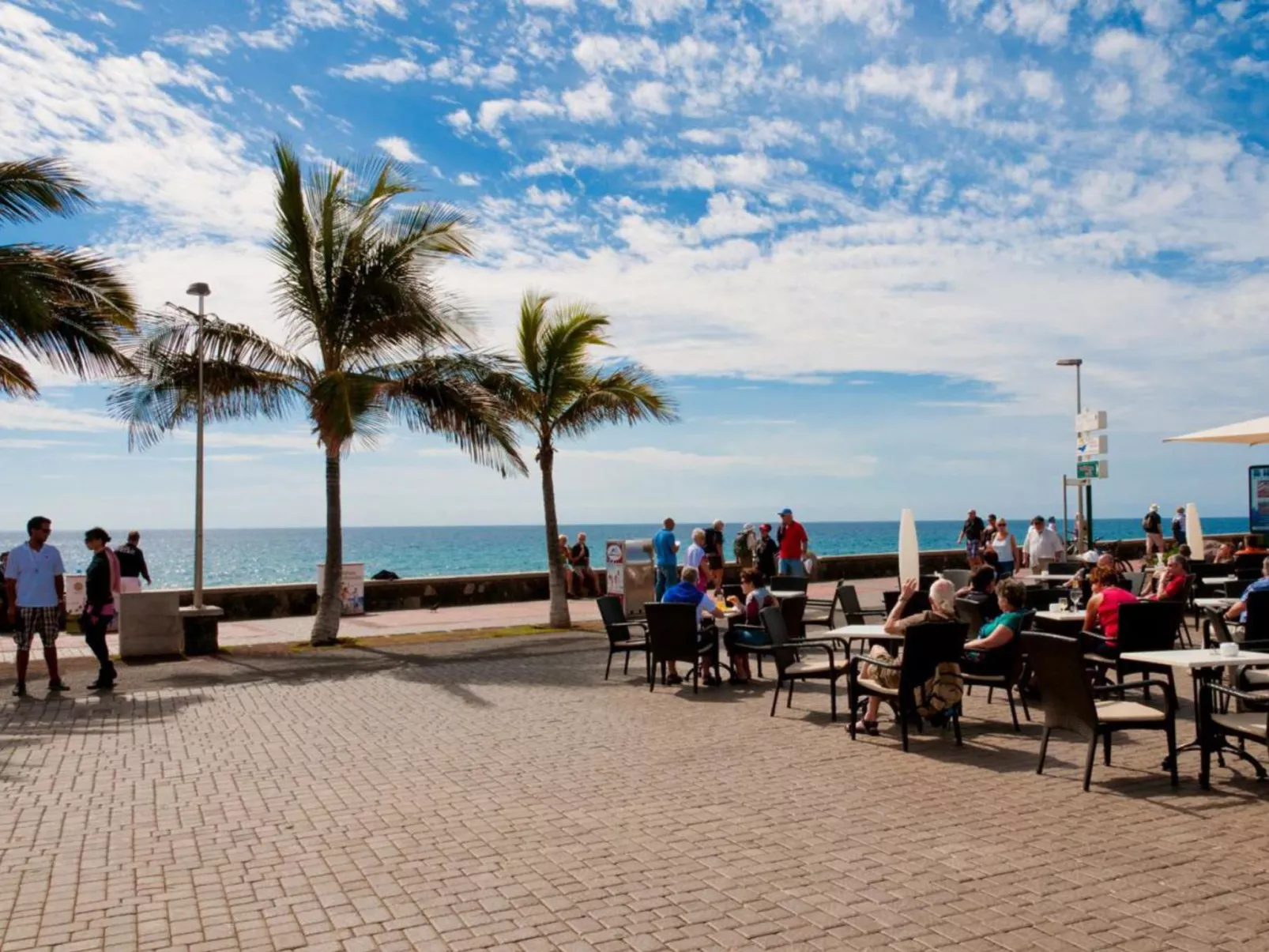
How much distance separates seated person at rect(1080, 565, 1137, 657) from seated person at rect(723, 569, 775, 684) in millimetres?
2904

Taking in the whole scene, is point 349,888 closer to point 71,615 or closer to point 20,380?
point 20,380

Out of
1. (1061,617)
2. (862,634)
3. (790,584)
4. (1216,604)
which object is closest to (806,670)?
(862,634)

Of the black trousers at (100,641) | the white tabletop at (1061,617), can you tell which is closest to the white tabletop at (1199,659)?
the white tabletop at (1061,617)

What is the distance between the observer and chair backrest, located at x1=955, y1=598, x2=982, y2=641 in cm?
1044

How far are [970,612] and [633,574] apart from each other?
34.1 feet

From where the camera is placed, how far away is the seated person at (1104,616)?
9.19 meters

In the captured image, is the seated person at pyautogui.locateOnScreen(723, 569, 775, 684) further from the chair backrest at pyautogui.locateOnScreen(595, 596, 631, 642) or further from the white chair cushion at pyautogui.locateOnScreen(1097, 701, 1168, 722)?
the white chair cushion at pyautogui.locateOnScreen(1097, 701, 1168, 722)

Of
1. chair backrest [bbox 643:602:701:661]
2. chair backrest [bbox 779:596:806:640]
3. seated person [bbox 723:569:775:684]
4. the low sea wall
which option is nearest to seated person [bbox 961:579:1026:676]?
seated person [bbox 723:569:775:684]

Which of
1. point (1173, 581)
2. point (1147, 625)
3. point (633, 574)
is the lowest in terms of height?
point (1147, 625)

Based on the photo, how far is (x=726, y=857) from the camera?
5602mm

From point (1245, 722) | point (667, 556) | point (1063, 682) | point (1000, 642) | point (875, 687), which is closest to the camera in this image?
point (1245, 722)

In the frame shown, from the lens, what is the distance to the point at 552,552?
18.6 m

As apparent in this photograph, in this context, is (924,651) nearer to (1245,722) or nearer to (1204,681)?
(1204,681)

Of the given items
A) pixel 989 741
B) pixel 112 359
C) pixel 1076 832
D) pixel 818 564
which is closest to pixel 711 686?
pixel 989 741
